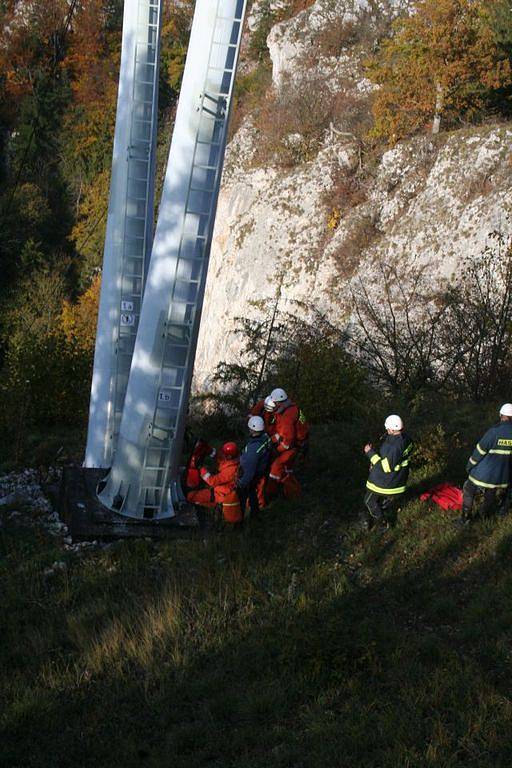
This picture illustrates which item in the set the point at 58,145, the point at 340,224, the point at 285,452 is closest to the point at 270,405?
the point at 285,452

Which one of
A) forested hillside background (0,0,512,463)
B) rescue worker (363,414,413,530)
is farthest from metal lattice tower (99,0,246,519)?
forested hillside background (0,0,512,463)

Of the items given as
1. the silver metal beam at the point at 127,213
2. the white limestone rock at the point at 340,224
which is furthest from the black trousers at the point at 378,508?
the white limestone rock at the point at 340,224

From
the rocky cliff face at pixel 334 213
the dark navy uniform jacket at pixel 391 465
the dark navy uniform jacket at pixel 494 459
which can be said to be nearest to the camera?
the dark navy uniform jacket at pixel 494 459

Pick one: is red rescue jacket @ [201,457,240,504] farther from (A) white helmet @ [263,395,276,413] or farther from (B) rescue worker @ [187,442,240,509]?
(A) white helmet @ [263,395,276,413]

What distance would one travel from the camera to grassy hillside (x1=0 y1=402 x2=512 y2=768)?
18.3ft

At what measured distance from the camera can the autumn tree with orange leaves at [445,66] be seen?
1080 inches

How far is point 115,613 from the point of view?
752cm

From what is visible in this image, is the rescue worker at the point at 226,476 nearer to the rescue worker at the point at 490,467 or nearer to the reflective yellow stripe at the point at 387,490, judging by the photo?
the reflective yellow stripe at the point at 387,490

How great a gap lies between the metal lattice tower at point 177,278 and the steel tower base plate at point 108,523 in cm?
15

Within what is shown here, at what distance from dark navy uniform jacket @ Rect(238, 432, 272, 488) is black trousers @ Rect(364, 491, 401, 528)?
4.35 ft

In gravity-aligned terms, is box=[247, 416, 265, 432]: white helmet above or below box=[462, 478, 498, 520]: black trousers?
above

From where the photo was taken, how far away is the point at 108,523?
31.8ft

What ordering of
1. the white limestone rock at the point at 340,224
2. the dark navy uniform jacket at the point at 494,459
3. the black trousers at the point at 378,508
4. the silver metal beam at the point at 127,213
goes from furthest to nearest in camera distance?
the white limestone rock at the point at 340,224, the silver metal beam at the point at 127,213, the black trousers at the point at 378,508, the dark navy uniform jacket at the point at 494,459

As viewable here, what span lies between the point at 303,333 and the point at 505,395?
8150 millimetres
